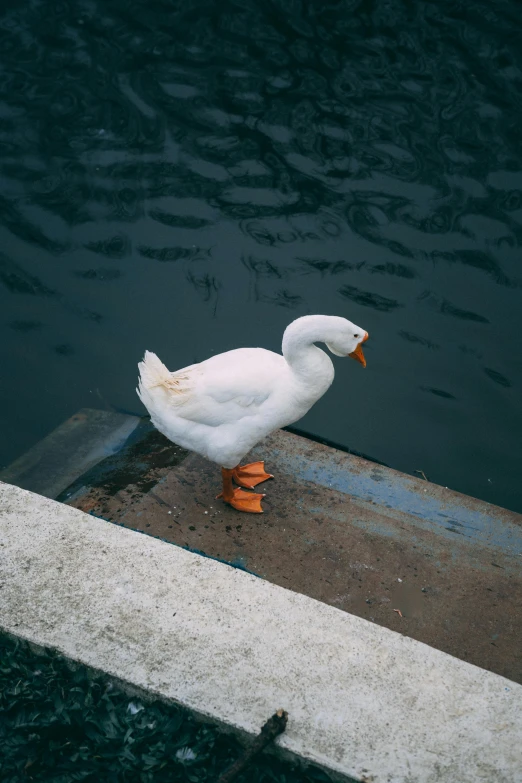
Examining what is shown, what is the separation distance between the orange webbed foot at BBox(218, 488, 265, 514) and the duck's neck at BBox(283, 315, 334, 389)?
0.69 meters

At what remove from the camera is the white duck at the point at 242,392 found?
3.90m

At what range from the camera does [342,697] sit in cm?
256

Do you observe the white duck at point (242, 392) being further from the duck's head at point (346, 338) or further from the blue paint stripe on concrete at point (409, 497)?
the blue paint stripe on concrete at point (409, 497)

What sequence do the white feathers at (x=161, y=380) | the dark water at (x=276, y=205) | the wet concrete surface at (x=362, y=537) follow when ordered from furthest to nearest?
1. the dark water at (x=276, y=205)
2. the white feathers at (x=161, y=380)
3. the wet concrete surface at (x=362, y=537)

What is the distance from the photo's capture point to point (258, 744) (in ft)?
7.78

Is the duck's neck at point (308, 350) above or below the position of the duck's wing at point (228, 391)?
above

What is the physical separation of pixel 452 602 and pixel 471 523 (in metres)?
0.66

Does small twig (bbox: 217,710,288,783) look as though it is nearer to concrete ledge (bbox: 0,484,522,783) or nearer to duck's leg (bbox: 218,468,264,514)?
concrete ledge (bbox: 0,484,522,783)

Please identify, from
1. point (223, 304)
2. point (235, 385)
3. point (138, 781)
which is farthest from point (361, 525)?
point (223, 304)

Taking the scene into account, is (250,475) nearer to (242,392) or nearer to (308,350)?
(242,392)

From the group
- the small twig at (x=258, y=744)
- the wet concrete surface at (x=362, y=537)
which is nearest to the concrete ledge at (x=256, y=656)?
the small twig at (x=258, y=744)

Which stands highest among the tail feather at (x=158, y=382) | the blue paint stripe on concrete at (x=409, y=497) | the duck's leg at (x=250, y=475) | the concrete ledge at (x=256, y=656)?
the tail feather at (x=158, y=382)

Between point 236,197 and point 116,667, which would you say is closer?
point 116,667

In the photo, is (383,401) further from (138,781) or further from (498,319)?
(138,781)
